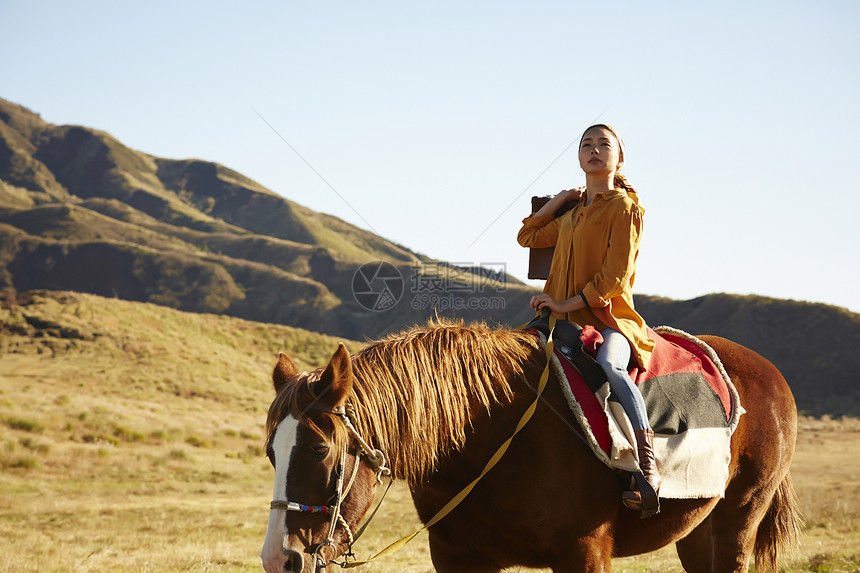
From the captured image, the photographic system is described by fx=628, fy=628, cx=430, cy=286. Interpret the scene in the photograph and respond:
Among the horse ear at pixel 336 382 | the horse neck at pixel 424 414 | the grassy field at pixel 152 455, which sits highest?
the horse ear at pixel 336 382

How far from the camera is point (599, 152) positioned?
12.4 feet

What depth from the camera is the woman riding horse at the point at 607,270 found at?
10.9 ft

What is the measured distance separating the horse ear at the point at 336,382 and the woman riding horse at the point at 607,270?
1426mm

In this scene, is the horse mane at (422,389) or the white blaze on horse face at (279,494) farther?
the horse mane at (422,389)

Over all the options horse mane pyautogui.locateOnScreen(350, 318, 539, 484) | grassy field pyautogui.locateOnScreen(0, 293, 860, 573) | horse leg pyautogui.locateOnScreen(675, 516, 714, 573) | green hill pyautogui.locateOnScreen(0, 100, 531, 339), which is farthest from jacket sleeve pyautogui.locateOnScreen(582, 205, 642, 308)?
green hill pyautogui.locateOnScreen(0, 100, 531, 339)

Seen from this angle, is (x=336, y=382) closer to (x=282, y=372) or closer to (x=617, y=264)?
(x=282, y=372)

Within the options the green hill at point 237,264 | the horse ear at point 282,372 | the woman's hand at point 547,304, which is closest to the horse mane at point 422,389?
the horse ear at point 282,372

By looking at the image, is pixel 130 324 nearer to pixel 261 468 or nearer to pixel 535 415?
pixel 261 468

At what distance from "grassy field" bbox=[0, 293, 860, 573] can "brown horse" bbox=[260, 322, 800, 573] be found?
196 inches

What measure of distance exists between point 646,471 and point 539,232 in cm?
164

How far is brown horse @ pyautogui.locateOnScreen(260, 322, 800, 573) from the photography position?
8.89 ft

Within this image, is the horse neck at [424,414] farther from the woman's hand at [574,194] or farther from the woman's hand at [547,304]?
the woman's hand at [574,194]

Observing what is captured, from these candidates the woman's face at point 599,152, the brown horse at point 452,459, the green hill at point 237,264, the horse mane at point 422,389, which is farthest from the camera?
the green hill at point 237,264

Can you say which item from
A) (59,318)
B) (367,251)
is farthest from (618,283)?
(367,251)
